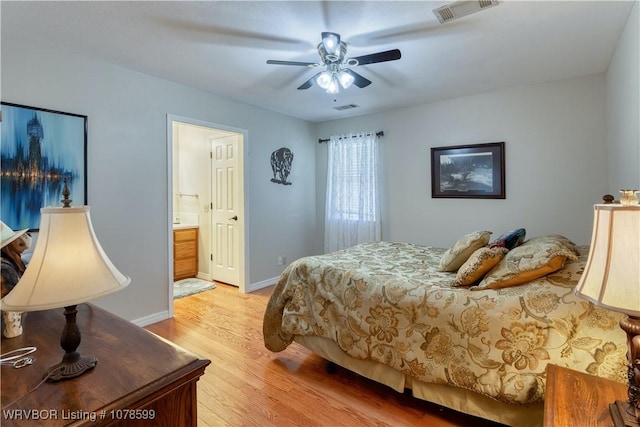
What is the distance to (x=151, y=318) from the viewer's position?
3.18 meters

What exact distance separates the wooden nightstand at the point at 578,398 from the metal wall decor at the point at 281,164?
3.81 m

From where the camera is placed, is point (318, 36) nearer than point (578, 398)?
No

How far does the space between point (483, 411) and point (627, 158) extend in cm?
205

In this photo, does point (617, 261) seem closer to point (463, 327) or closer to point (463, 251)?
point (463, 327)

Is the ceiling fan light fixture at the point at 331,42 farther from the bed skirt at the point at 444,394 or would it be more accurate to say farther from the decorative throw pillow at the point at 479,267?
the bed skirt at the point at 444,394

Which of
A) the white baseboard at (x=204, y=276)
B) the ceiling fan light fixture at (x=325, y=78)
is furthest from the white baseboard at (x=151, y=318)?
the ceiling fan light fixture at (x=325, y=78)

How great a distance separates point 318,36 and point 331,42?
331mm

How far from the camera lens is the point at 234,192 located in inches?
170

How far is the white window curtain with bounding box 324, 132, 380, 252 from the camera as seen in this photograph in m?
4.43

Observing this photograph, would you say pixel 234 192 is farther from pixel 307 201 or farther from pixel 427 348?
pixel 427 348

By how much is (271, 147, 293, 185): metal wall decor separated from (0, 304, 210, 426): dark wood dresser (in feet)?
11.5

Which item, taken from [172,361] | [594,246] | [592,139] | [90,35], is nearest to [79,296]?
[172,361]

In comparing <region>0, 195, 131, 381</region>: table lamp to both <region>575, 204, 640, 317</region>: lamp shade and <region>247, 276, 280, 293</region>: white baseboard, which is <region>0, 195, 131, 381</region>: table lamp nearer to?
<region>575, 204, 640, 317</region>: lamp shade

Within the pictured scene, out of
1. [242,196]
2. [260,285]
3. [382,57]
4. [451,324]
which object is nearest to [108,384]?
[451,324]
